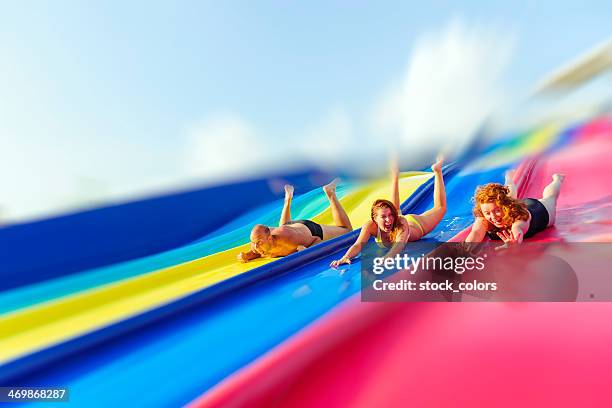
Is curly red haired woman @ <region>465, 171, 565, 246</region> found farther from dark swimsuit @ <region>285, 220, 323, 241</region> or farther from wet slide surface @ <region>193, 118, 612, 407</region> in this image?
dark swimsuit @ <region>285, 220, 323, 241</region>

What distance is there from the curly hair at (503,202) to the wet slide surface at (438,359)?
28 cm

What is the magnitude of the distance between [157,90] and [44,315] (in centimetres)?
108

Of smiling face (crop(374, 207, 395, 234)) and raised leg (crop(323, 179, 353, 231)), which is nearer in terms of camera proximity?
smiling face (crop(374, 207, 395, 234))

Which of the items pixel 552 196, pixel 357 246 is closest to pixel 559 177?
pixel 552 196

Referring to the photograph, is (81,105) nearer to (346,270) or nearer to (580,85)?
(346,270)

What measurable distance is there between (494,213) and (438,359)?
58cm

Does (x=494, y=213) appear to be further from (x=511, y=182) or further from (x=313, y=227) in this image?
(x=313, y=227)

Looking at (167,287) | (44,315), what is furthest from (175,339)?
(44,315)

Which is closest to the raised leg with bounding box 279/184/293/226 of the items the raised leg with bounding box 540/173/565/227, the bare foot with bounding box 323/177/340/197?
the bare foot with bounding box 323/177/340/197

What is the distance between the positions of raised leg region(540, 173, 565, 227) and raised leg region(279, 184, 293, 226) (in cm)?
100

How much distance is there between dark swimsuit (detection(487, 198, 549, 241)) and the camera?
1.74 m

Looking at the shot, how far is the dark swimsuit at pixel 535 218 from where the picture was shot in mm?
1735

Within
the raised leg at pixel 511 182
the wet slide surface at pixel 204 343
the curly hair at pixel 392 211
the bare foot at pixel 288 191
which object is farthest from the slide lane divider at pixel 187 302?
the bare foot at pixel 288 191

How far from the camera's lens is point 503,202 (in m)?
1.73
